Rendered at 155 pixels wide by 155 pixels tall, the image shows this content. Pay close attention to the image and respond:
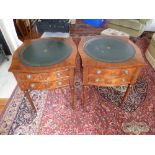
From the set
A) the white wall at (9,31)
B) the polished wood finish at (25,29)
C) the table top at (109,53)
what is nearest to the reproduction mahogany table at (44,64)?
the table top at (109,53)

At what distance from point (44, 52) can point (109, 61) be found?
0.54 metres

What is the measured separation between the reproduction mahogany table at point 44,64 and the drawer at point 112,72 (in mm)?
188

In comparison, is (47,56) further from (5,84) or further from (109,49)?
(5,84)

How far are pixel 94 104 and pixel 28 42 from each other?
97 centimetres

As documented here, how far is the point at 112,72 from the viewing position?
1257 millimetres

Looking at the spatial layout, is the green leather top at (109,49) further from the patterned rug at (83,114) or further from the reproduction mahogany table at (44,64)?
the patterned rug at (83,114)

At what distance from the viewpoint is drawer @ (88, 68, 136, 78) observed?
1248 millimetres

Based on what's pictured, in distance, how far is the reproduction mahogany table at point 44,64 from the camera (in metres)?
1.17
